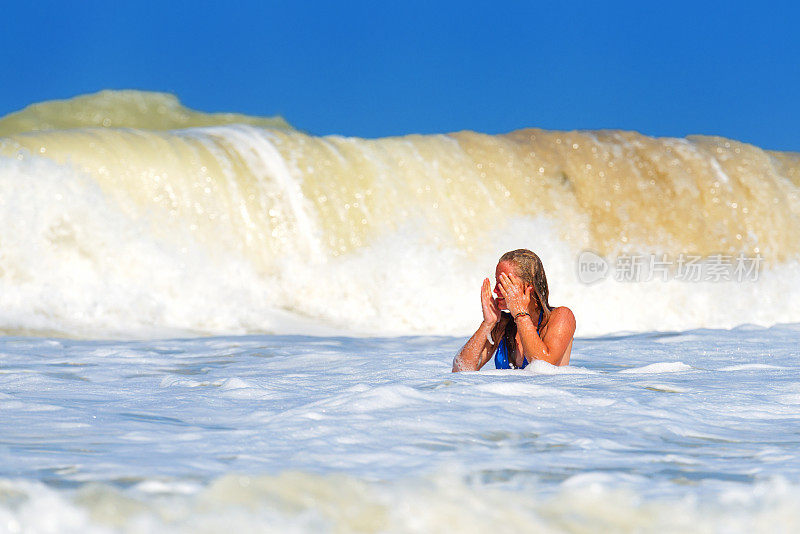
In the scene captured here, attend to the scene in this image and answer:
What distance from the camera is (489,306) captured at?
14.2ft

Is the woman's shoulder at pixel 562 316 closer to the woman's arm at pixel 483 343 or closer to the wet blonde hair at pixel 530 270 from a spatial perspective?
the wet blonde hair at pixel 530 270

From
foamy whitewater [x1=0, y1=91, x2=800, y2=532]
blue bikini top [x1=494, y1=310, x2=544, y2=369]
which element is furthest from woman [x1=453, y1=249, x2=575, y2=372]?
foamy whitewater [x1=0, y1=91, x2=800, y2=532]

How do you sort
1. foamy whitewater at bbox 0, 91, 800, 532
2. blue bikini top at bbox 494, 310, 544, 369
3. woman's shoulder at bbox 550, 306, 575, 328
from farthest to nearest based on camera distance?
blue bikini top at bbox 494, 310, 544, 369 → woman's shoulder at bbox 550, 306, 575, 328 → foamy whitewater at bbox 0, 91, 800, 532

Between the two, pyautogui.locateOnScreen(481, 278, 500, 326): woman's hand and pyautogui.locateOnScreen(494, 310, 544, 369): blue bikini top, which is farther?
pyautogui.locateOnScreen(494, 310, 544, 369): blue bikini top

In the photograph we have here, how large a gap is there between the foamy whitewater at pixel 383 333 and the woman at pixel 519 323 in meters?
0.11

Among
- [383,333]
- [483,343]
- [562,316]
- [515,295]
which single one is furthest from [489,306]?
[383,333]

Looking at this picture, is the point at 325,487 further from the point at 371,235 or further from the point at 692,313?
the point at 692,313

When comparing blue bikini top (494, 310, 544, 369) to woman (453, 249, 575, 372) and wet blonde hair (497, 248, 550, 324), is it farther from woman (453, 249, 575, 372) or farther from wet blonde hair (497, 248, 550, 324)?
wet blonde hair (497, 248, 550, 324)

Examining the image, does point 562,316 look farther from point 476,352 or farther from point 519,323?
point 476,352

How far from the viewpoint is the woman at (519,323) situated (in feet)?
14.1

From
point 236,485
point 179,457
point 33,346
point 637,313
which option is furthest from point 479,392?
point 637,313

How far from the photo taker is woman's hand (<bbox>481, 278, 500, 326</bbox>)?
4289 mm

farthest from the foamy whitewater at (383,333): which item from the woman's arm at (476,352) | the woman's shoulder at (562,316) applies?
the woman's shoulder at (562,316)

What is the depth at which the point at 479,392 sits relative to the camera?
12.7 feet
